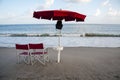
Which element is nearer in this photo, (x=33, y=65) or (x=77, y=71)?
(x=77, y=71)

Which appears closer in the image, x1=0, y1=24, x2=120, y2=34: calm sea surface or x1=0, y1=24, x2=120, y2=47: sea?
x1=0, y1=24, x2=120, y2=47: sea

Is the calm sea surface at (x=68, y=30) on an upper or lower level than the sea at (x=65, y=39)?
upper

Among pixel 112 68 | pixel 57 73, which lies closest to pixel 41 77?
pixel 57 73

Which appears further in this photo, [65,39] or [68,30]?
[68,30]

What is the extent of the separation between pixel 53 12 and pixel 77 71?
7.91ft

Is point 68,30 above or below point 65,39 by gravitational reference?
above

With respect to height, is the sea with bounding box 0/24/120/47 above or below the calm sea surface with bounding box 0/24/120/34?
below

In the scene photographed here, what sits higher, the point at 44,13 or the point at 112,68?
the point at 44,13

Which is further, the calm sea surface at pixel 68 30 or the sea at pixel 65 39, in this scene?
the calm sea surface at pixel 68 30

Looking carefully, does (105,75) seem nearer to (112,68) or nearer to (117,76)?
(117,76)

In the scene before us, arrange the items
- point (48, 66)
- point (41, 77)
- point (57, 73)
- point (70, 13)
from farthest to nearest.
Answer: point (48, 66), point (70, 13), point (57, 73), point (41, 77)

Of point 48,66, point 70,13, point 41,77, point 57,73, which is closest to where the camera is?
point 41,77

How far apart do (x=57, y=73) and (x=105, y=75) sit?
169 cm

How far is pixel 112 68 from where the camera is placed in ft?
22.9
